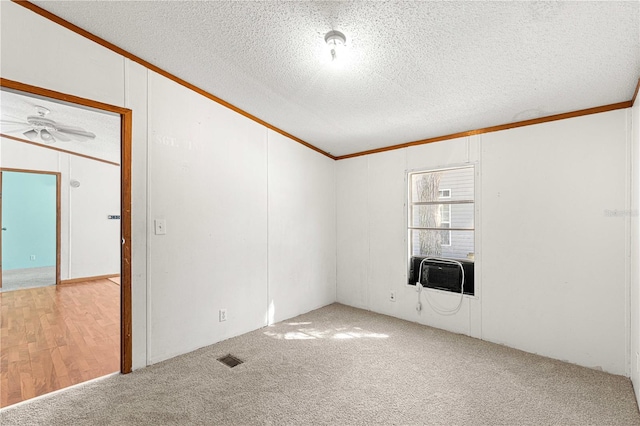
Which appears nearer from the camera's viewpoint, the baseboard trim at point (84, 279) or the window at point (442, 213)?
the window at point (442, 213)

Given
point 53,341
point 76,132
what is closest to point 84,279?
point 76,132

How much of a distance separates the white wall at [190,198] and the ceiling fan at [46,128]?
181 centimetres

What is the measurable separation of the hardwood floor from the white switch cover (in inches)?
46.6

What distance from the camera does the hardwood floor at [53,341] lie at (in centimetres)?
218

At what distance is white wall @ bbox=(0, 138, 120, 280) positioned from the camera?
5277mm

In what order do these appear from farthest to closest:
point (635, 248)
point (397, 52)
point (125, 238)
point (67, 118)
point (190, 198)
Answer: point (67, 118), point (190, 198), point (125, 238), point (635, 248), point (397, 52)

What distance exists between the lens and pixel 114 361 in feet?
8.27

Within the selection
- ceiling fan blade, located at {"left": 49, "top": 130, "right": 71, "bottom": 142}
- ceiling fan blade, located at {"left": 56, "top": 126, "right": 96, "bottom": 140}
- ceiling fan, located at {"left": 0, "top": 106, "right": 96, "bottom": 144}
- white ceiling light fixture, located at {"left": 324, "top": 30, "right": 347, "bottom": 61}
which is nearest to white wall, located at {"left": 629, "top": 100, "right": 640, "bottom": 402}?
white ceiling light fixture, located at {"left": 324, "top": 30, "right": 347, "bottom": 61}

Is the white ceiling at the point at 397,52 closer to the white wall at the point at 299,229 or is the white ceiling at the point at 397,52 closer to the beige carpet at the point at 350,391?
the white wall at the point at 299,229

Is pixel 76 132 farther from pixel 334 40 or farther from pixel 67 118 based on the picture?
pixel 334 40

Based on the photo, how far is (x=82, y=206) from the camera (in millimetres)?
5688

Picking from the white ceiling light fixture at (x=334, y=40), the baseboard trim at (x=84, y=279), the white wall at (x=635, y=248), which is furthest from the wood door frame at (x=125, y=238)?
the baseboard trim at (x=84, y=279)

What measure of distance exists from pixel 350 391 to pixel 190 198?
2.17 metres

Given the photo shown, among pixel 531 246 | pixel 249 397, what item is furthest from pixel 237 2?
pixel 531 246
